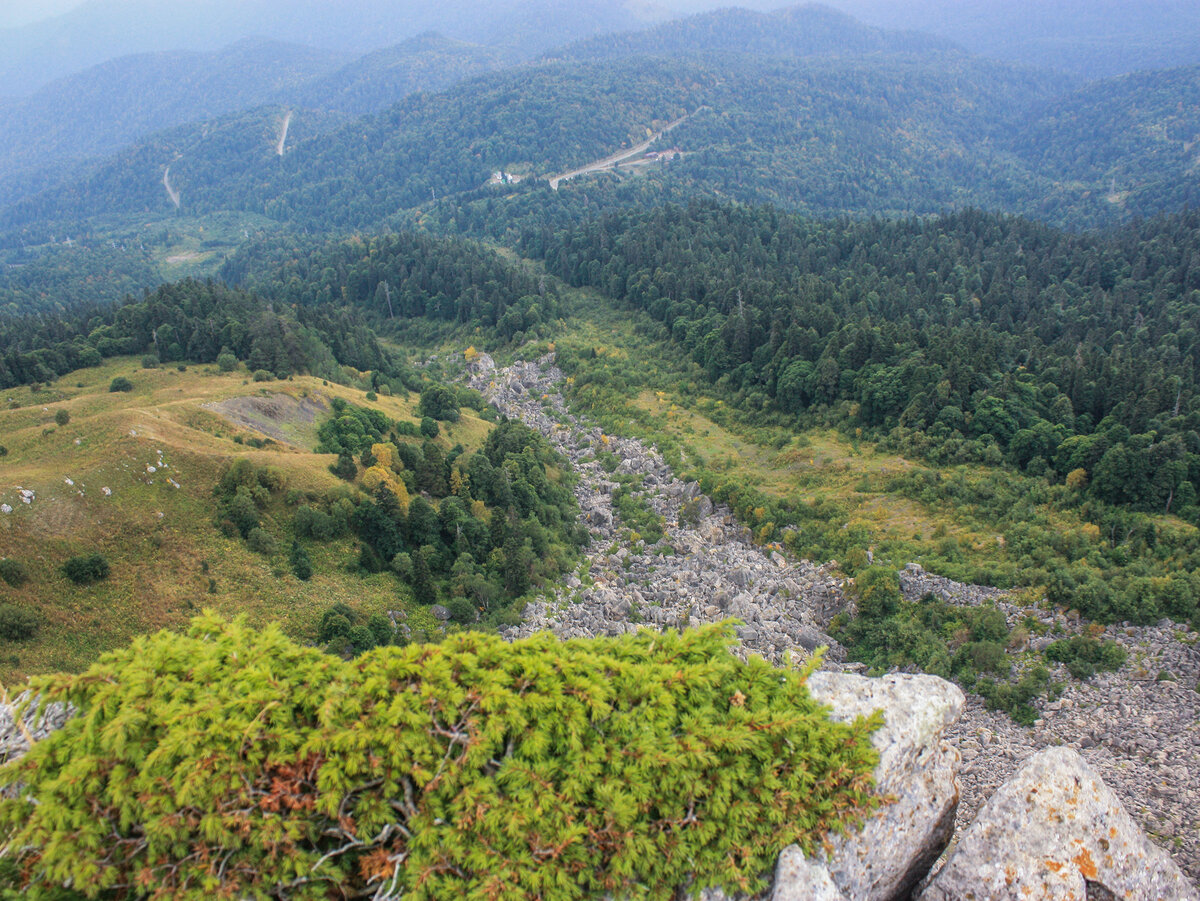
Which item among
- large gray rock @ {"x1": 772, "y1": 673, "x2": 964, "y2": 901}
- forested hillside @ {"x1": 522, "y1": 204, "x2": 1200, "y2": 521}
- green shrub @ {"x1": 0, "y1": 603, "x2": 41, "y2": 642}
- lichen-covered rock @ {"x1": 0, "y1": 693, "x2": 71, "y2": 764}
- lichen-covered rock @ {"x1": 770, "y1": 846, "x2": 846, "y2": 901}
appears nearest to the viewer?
lichen-covered rock @ {"x1": 770, "y1": 846, "x2": 846, "y2": 901}

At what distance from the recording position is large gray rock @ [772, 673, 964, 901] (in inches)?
716

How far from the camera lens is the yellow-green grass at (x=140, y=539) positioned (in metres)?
37.1

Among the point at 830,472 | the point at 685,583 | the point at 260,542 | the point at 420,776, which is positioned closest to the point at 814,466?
the point at 830,472

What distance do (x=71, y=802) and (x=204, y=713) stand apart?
10.1 ft

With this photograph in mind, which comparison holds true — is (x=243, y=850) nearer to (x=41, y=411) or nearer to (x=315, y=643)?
(x=315, y=643)

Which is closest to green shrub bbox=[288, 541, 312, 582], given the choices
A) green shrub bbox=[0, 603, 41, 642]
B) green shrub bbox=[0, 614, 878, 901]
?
green shrub bbox=[0, 603, 41, 642]

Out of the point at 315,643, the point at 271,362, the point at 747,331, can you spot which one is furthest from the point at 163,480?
the point at 747,331

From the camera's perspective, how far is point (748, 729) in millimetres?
18547

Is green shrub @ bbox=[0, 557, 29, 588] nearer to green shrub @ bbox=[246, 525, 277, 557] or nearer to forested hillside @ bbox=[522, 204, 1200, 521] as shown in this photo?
green shrub @ bbox=[246, 525, 277, 557]

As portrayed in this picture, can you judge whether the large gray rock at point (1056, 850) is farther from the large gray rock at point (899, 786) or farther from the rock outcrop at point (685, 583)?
the rock outcrop at point (685, 583)

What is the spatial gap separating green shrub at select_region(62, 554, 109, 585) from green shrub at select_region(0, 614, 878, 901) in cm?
2499

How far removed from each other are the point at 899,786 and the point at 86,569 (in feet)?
147

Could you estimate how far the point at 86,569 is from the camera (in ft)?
127

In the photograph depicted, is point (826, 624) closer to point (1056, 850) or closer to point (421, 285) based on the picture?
point (1056, 850)
